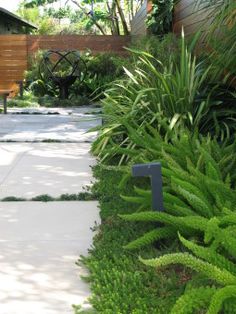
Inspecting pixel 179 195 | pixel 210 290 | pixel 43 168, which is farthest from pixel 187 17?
pixel 210 290

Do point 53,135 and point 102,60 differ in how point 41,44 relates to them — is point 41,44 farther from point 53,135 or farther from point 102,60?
point 53,135

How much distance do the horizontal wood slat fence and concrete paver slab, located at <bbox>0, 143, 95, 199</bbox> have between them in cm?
1005

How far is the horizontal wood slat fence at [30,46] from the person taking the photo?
16938mm

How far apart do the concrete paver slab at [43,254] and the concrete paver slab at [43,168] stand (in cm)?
49

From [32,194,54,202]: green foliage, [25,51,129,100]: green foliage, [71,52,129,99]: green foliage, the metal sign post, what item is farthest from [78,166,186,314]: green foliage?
[71,52,129,99]: green foliage

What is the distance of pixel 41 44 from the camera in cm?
1720

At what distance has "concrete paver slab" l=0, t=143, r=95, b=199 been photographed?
4.91 meters

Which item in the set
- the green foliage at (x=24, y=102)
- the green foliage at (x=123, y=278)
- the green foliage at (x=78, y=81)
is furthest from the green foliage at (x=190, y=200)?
the green foliage at (x=78, y=81)

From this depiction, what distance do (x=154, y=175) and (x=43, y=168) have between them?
9.81 feet

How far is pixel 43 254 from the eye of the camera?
3.25 m

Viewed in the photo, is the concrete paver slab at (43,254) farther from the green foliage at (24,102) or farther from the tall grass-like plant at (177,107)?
the green foliage at (24,102)

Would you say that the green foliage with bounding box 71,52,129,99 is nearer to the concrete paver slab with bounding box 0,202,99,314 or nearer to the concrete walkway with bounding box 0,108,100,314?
the concrete walkway with bounding box 0,108,100,314

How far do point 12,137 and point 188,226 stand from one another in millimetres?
5417

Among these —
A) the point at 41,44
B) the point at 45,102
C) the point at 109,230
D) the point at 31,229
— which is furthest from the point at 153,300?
the point at 41,44
